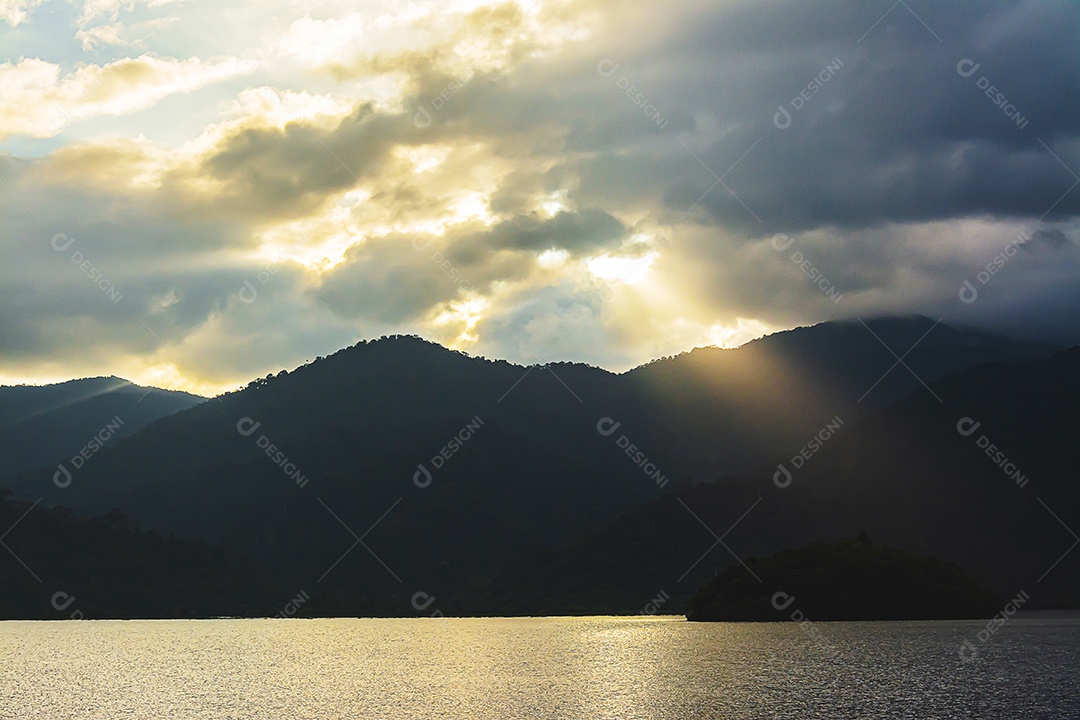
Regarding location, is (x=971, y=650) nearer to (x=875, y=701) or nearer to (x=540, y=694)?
(x=875, y=701)

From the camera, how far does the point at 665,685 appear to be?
13375 centimetres

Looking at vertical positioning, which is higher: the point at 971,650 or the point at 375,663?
the point at 375,663

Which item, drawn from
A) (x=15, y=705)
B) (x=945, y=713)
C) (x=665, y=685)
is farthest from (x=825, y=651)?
(x=15, y=705)

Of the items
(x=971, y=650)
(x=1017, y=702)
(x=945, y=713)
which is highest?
(x=945, y=713)

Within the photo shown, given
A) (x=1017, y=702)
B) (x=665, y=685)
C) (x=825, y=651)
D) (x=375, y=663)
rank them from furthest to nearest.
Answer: (x=825, y=651)
(x=375, y=663)
(x=665, y=685)
(x=1017, y=702)

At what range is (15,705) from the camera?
11494cm

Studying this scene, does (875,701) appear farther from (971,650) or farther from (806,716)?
(971,650)

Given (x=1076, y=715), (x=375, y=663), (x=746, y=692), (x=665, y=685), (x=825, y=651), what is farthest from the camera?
(x=825, y=651)

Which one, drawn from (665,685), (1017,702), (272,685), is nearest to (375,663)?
(272,685)

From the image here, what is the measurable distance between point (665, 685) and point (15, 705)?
7351cm

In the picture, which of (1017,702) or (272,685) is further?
(272,685)

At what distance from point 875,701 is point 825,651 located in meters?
84.9

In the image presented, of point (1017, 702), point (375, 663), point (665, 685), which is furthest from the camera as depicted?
point (375, 663)

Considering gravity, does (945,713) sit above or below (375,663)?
below
